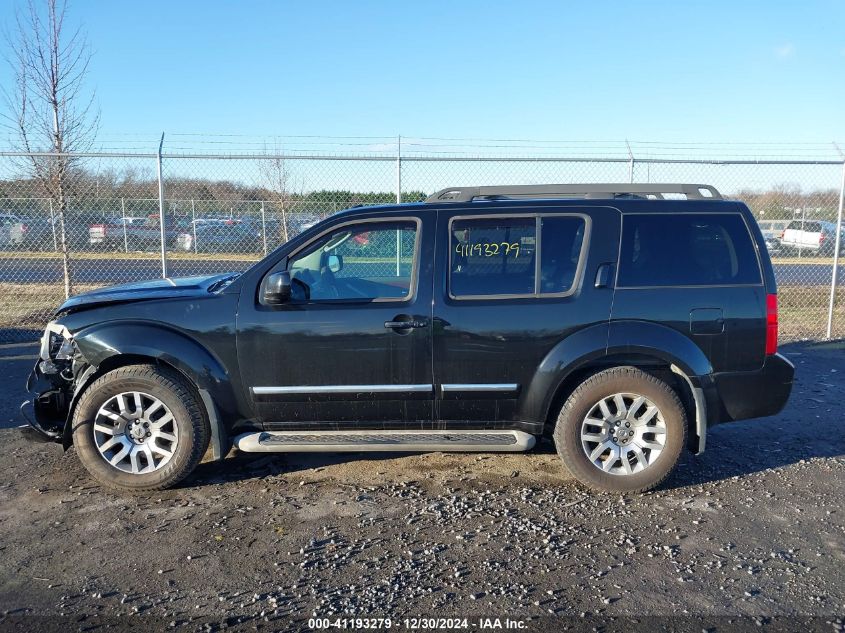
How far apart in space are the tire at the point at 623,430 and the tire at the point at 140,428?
2442mm

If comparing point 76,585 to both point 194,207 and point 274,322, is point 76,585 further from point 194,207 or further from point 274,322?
point 194,207

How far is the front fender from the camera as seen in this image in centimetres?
427

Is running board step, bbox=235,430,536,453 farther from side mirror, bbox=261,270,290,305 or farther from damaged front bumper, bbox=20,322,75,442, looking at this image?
damaged front bumper, bbox=20,322,75,442

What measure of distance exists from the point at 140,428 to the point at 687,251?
3817mm

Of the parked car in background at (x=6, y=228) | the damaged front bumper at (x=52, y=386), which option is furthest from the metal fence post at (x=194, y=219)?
the damaged front bumper at (x=52, y=386)

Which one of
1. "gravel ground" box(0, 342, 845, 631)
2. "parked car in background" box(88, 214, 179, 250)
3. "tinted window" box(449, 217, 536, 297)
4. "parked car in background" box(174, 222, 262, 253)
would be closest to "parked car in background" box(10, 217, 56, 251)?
"parked car in background" box(88, 214, 179, 250)

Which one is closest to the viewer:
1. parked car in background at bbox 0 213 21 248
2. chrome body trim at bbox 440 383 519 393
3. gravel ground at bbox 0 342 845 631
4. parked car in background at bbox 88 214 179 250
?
gravel ground at bbox 0 342 845 631

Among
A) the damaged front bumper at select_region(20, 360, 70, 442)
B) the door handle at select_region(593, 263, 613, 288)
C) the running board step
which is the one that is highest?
the door handle at select_region(593, 263, 613, 288)

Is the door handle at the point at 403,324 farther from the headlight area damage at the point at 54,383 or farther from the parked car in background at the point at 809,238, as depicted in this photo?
the parked car in background at the point at 809,238

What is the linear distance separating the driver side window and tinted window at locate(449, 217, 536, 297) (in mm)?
306

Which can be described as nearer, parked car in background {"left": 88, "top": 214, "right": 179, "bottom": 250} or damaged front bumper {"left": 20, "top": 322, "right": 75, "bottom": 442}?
damaged front bumper {"left": 20, "top": 322, "right": 75, "bottom": 442}

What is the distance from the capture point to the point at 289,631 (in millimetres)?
2877

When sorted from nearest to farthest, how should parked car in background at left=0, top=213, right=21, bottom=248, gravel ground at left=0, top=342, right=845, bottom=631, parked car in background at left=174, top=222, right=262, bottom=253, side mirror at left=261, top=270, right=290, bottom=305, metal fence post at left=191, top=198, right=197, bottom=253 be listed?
gravel ground at left=0, top=342, right=845, bottom=631
side mirror at left=261, top=270, right=290, bottom=305
metal fence post at left=191, top=198, right=197, bottom=253
parked car in background at left=0, top=213, right=21, bottom=248
parked car in background at left=174, top=222, right=262, bottom=253

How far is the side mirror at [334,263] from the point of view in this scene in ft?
15.1
